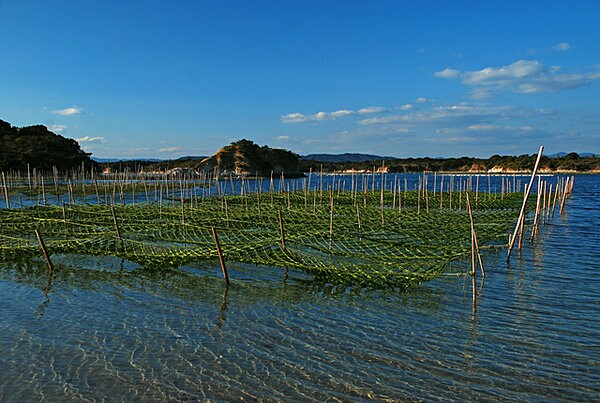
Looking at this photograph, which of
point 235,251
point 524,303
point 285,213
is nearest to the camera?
point 524,303

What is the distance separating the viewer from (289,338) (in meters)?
6.22

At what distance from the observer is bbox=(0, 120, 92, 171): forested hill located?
47500mm

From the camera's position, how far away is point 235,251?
368 inches

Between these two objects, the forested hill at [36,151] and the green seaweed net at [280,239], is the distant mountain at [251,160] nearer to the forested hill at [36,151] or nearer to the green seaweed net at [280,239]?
the forested hill at [36,151]

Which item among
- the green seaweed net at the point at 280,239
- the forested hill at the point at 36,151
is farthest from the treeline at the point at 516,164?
the green seaweed net at the point at 280,239

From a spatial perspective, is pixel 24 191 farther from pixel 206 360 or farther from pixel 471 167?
pixel 471 167

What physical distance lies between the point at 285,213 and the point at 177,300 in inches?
419

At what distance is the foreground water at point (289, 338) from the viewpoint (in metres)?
4.89

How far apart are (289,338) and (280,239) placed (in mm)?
4373

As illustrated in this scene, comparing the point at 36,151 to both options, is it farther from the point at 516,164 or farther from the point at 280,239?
the point at 516,164

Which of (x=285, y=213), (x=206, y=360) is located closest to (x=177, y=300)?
(x=206, y=360)

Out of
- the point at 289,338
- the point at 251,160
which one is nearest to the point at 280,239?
the point at 289,338

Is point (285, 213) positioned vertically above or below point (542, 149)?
below

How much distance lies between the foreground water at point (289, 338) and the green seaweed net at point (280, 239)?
462 millimetres
